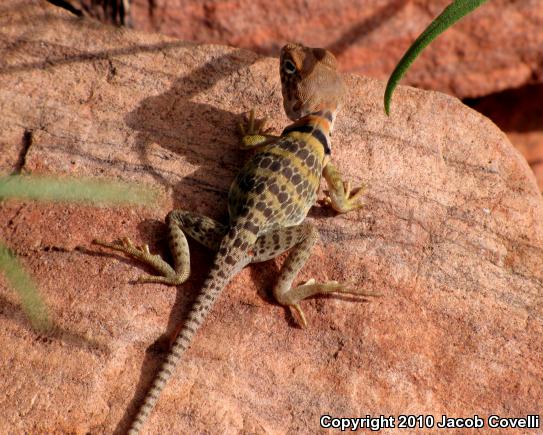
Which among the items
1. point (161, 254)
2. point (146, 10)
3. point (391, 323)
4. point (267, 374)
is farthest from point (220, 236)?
point (146, 10)

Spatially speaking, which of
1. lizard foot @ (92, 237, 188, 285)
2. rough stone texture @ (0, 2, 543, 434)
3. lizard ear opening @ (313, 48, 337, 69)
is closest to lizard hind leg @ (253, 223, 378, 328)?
rough stone texture @ (0, 2, 543, 434)

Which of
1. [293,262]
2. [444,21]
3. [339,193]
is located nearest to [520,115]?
[339,193]

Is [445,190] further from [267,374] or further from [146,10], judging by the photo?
[146,10]

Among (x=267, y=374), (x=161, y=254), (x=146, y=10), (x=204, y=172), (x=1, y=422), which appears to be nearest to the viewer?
(x=1, y=422)

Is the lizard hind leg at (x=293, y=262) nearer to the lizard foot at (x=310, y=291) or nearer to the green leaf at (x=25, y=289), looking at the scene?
the lizard foot at (x=310, y=291)

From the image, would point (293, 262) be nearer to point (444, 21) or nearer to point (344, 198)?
point (344, 198)
